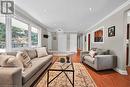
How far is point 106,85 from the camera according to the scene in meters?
2.74

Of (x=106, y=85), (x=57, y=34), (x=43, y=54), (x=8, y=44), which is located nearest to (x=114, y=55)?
(x=106, y=85)

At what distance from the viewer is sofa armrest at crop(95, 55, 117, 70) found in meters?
3.86

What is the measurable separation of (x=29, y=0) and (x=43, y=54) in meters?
2.41

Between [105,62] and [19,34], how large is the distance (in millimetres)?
3686

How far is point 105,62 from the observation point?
155 inches

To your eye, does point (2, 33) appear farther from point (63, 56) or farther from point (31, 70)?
point (63, 56)

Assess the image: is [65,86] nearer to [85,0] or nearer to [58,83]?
[58,83]

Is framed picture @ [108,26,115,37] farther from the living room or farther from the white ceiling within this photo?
the white ceiling

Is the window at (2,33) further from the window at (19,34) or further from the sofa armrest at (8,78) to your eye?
the sofa armrest at (8,78)

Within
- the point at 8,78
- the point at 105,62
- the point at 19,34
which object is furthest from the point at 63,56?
the point at 8,78

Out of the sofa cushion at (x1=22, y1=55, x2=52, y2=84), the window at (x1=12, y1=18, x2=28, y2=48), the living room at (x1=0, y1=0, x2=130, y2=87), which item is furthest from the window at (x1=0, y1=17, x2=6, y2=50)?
the sofa cushion at (x1=22, y1=55, x2=52, y2=84)

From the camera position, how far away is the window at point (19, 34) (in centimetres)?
402

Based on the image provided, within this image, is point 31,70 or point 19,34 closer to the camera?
point 31,70

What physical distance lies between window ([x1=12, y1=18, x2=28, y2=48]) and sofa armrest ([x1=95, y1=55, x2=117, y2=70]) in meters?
3.17
